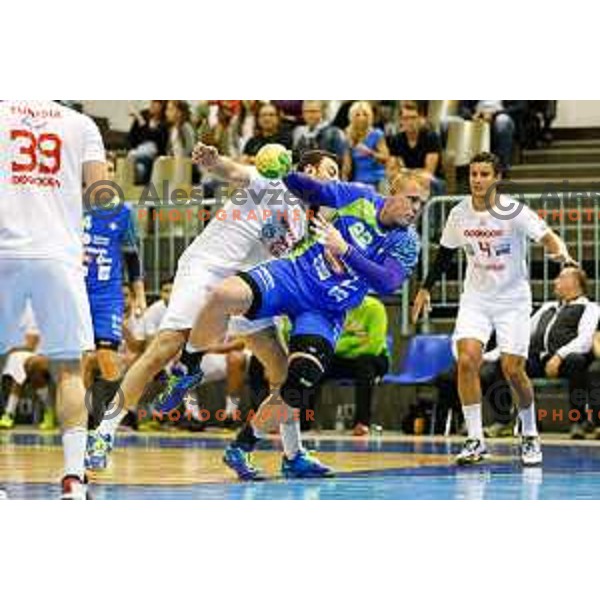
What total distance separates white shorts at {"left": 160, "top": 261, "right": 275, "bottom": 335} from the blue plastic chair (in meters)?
4.74

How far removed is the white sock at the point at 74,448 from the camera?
7777 mm

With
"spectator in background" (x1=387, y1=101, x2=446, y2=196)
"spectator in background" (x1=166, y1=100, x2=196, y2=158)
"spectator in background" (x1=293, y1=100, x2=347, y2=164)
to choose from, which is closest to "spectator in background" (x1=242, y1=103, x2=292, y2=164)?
"spectator in background" (x1=293, y1=100, x2=347, y2=164)

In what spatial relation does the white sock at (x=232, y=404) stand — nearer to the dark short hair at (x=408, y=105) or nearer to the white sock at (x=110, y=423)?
the dark short hair at (x=408, y=105)

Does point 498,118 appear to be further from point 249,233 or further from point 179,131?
point 249,233

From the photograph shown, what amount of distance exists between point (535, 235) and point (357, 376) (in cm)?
353

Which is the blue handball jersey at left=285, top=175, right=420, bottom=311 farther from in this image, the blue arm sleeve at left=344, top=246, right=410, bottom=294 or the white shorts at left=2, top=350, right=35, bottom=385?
the white shorts at left=2, top=350, right=35, bottom=385

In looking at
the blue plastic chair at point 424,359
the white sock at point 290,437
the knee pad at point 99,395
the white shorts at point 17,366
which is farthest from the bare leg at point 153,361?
the white shorts at point 17,366

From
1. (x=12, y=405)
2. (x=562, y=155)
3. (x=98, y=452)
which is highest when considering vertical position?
(x=562, y=155)

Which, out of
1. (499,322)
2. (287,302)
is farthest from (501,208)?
(287,302)

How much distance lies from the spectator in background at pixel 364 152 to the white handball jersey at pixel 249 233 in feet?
15.3

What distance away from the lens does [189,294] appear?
34.1 ft

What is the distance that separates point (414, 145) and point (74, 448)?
794 centimetres
